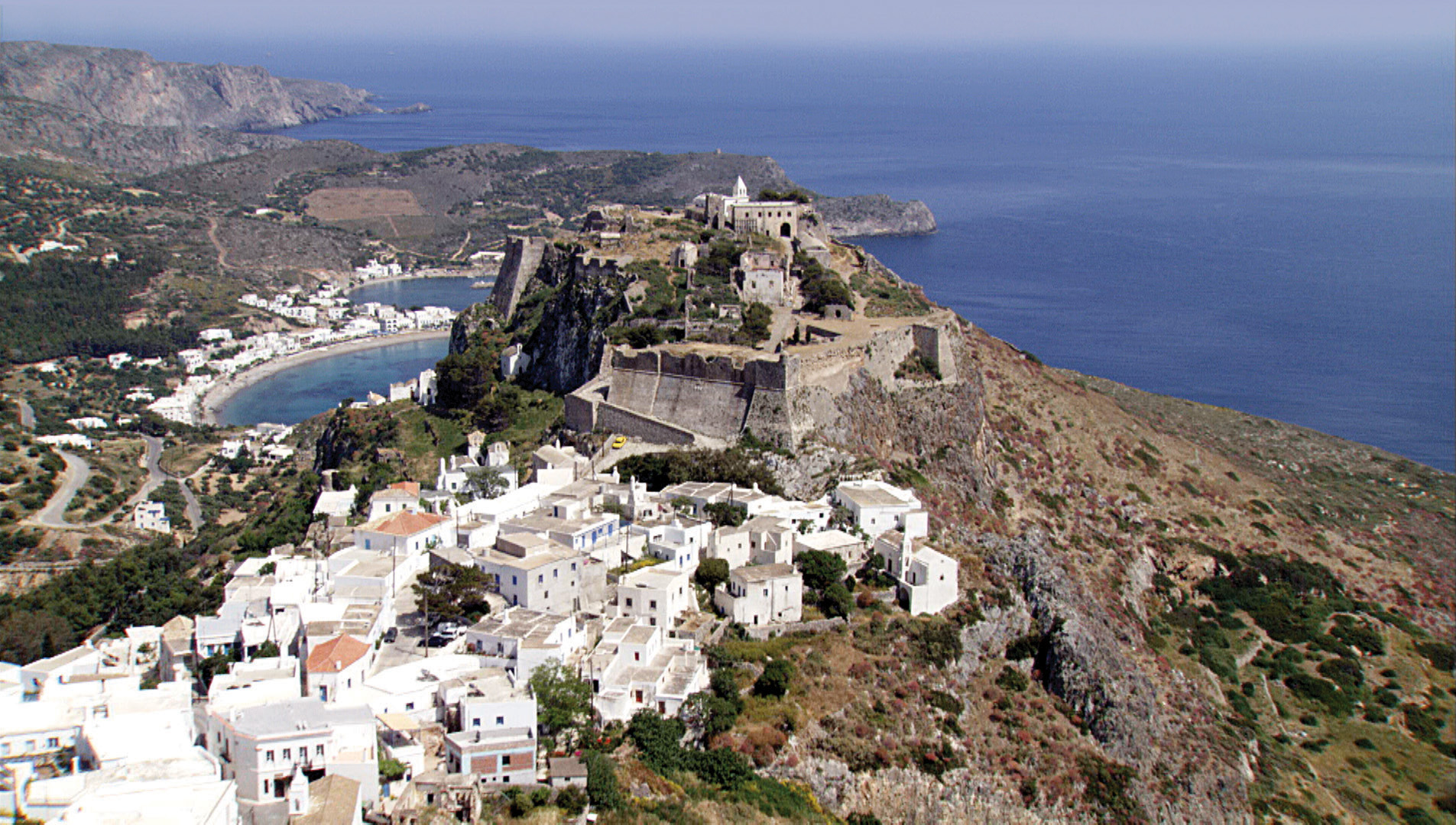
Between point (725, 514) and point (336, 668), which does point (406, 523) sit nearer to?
point (725, 514)

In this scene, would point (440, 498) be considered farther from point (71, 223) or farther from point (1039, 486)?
point (71, 223)

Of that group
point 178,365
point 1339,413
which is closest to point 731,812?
point 1339,413

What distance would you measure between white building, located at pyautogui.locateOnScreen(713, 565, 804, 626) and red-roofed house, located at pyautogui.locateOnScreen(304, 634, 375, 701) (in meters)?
6.81

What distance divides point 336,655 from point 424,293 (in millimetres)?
87180

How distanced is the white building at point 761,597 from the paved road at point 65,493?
33402mm

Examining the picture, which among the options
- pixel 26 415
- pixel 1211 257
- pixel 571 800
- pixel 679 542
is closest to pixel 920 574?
pixel 679 542

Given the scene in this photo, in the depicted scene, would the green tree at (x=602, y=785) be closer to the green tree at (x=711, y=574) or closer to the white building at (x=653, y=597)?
the white building at (x=653, y=597)

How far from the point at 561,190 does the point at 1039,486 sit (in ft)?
348

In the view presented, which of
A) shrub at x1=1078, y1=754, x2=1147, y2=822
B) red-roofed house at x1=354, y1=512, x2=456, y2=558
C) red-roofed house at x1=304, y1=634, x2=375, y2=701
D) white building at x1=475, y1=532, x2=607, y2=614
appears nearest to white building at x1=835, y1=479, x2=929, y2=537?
shrub at x1=1078, y1=754, x2=1147, y2=822

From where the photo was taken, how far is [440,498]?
93.1ft

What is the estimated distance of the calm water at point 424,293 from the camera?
3846 inches

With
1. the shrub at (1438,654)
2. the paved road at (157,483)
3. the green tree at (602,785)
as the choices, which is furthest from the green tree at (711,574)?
the paved road at (157,483)

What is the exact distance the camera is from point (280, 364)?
8056 centimetres

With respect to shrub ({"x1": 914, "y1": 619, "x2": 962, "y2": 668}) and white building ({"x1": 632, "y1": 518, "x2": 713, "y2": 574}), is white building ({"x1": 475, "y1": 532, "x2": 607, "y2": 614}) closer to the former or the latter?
white building ({"x1": 632, "y1": 518, "x2": 713, "y2": 574})
